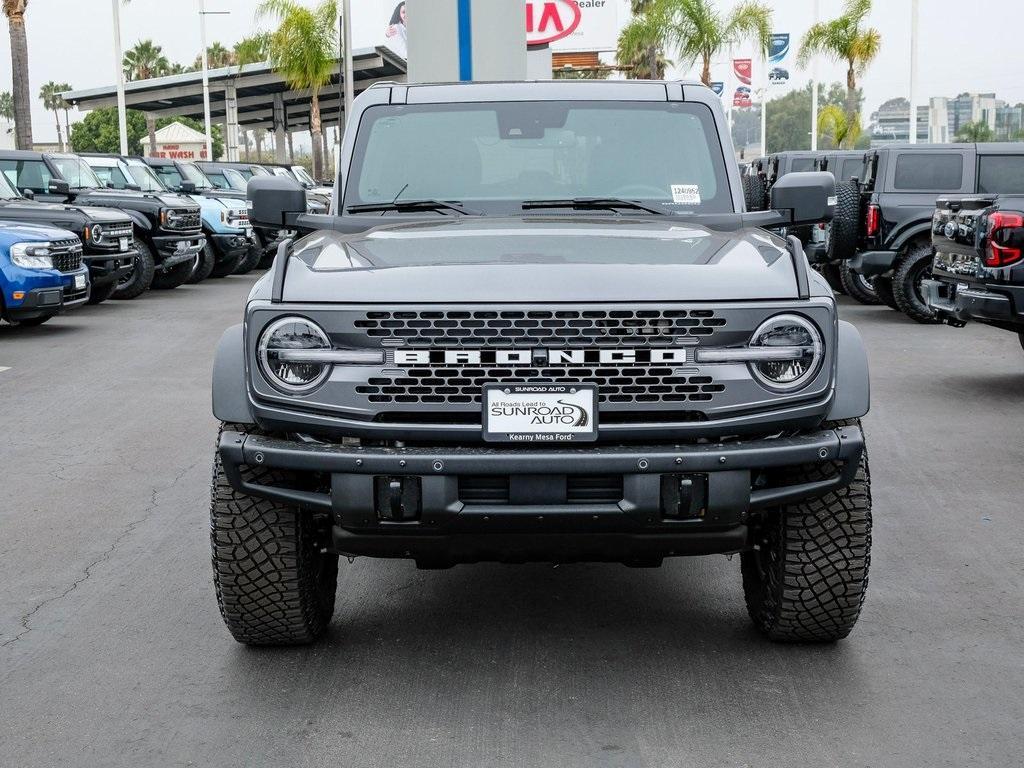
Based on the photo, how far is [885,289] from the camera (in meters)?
16.5

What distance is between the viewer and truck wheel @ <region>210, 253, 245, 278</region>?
22812 mm

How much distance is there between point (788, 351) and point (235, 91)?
55.0 meters

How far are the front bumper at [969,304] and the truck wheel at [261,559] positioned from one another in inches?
263

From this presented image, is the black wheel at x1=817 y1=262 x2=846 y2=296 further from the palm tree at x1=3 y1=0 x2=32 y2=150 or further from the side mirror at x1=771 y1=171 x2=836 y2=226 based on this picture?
the palm tree at x1=3 y1=0 x2=32 y2=150

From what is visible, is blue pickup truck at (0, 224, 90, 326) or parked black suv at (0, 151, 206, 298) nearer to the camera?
blue pickup truck at (0, 224, 90, 326)

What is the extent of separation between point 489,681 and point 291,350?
4.05ft

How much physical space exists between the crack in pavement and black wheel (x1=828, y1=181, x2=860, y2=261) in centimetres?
1021

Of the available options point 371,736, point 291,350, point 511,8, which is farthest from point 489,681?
point 511,8

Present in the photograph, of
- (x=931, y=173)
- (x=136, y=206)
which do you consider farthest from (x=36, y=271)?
(x=931, y=173)

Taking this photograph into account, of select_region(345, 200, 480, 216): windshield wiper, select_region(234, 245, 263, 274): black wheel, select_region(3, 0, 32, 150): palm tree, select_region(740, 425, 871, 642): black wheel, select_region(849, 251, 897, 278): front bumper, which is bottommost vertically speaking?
select_region(234, 245, 263, 274): black wheel

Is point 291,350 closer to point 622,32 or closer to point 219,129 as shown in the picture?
point 622,32

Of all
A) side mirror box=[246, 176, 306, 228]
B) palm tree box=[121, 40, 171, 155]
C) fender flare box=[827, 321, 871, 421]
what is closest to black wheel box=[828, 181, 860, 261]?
side mirror box=[246, 176, 306, 228]

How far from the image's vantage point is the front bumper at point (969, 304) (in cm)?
966

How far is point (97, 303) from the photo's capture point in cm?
1856
